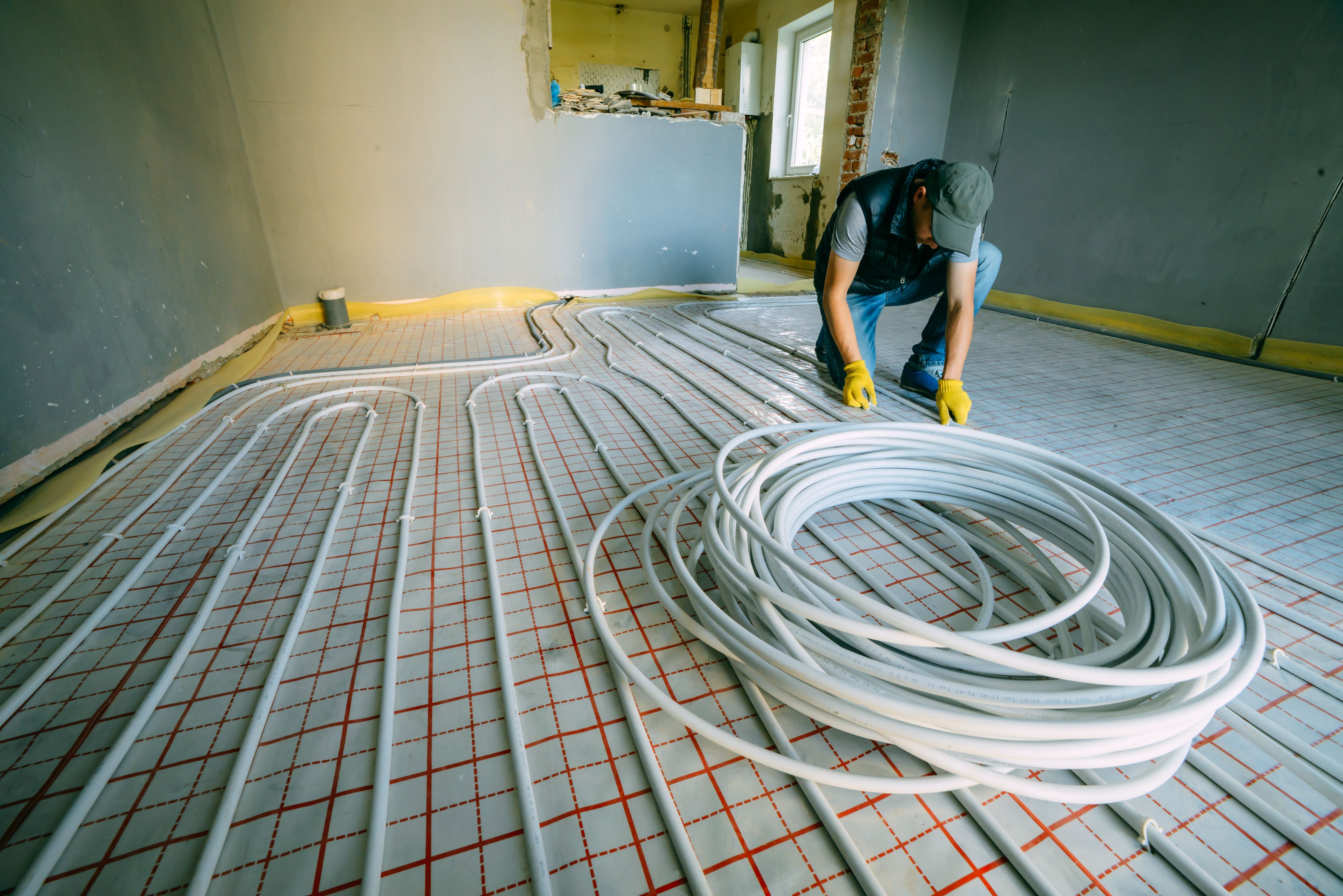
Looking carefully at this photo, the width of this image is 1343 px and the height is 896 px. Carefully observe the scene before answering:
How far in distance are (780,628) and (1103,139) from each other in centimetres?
437

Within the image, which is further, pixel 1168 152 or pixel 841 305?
pixel 1168 152

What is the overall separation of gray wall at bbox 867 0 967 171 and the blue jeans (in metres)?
2.76

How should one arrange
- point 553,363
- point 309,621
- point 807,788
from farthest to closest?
point 553,363 → point 309,621 → point 807,788

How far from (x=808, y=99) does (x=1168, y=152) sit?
427cm

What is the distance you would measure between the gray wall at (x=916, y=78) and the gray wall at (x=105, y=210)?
4628mm

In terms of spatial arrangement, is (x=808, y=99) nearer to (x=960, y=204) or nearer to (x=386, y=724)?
(x=960, y=204)

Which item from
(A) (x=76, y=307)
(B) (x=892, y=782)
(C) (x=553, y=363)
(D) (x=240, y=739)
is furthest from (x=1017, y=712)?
(A) (x=76, y=307)

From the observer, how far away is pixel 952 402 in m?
2.16

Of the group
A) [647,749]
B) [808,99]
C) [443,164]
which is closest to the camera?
[647,749]

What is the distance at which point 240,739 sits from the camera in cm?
93

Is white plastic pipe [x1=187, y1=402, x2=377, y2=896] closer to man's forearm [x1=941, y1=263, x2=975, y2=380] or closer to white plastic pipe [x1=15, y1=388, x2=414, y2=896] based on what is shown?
white plastic pipe [x1=15, y1=388, x2=414, y2=896]

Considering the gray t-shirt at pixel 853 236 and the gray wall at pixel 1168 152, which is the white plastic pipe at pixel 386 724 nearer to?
the gray t-shirt at pixel 853 236

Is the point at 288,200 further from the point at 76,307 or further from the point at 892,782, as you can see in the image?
the point at 892,782

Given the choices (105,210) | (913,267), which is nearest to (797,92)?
(913,267)
